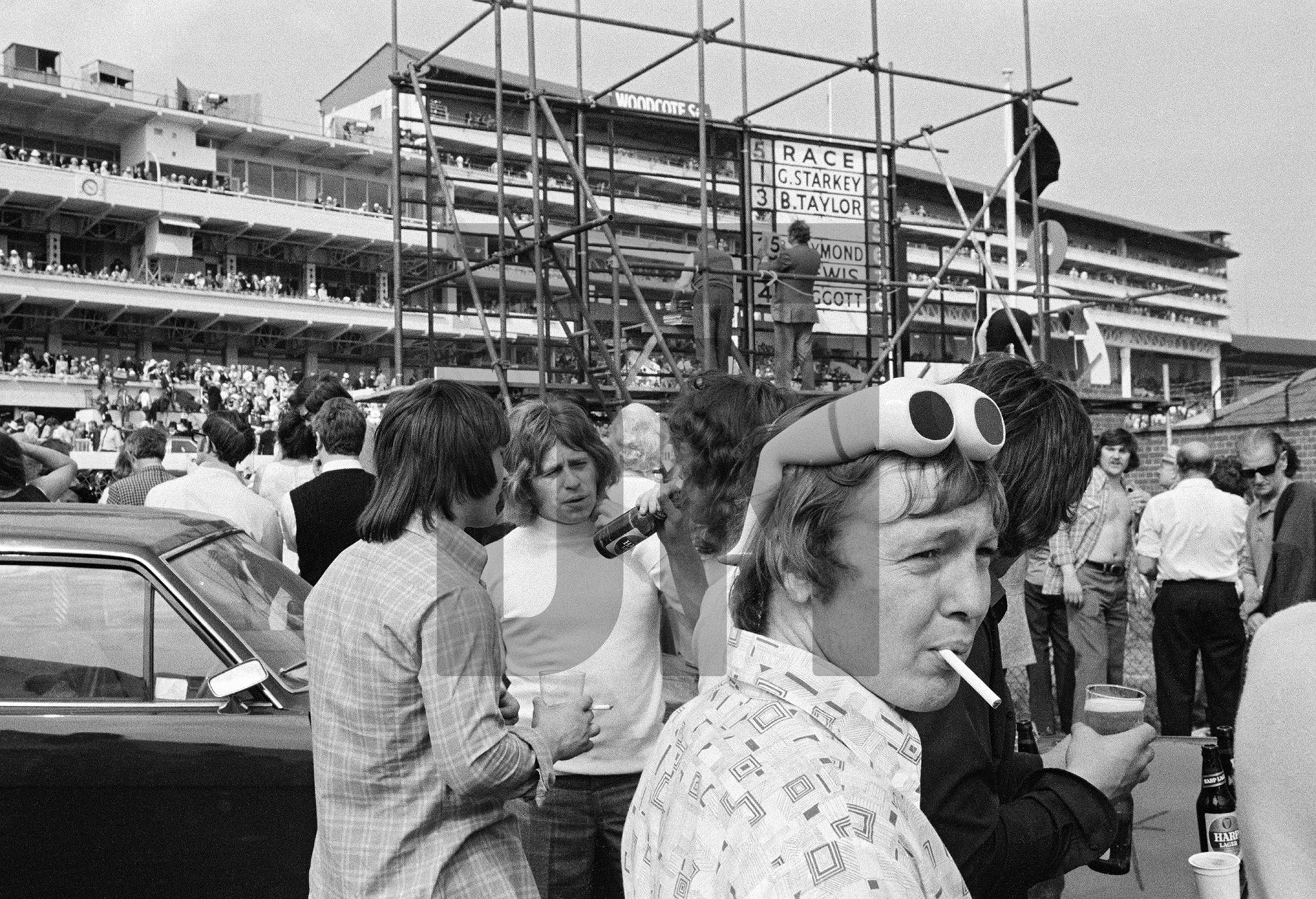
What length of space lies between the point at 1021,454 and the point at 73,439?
29.6 metres

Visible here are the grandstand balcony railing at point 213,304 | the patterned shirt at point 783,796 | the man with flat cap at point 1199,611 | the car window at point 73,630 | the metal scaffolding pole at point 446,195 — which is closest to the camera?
the patterned shirt at point 783,796

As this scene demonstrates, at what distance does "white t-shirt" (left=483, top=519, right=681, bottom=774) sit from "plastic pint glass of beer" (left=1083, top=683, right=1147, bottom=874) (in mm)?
1358

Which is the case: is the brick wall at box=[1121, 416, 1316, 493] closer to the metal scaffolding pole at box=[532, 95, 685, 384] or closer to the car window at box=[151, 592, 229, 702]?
the metal scaffolding pole at box=[532, 95, 685, 384]

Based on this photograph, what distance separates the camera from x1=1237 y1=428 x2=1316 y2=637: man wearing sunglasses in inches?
255

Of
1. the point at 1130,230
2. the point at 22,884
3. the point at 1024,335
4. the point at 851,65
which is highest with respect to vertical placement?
the point at 1130,230

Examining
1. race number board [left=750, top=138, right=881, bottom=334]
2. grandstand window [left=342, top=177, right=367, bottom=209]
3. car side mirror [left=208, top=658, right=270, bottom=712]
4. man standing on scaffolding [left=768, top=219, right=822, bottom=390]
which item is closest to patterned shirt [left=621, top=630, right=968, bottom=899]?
car side mirror [left=208, top=658, right=270, bottom=712]

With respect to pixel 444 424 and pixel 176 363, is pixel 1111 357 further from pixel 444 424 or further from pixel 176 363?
pixel 444 424

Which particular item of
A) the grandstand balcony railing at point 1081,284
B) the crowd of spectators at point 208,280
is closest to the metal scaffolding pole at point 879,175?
the grandstand balcony railing at point 1081,284

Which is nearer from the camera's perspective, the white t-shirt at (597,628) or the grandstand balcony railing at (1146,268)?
the white t-shirt at (597,628)

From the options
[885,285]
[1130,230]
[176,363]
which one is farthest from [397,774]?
[1130,230]

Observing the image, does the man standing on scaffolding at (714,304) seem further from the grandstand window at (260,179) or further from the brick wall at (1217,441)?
the grandstand window at (260,179)

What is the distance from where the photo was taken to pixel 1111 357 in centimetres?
7200

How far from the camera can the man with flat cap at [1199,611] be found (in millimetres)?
6996

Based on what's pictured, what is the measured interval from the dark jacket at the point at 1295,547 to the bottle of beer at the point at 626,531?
15.7 ft
